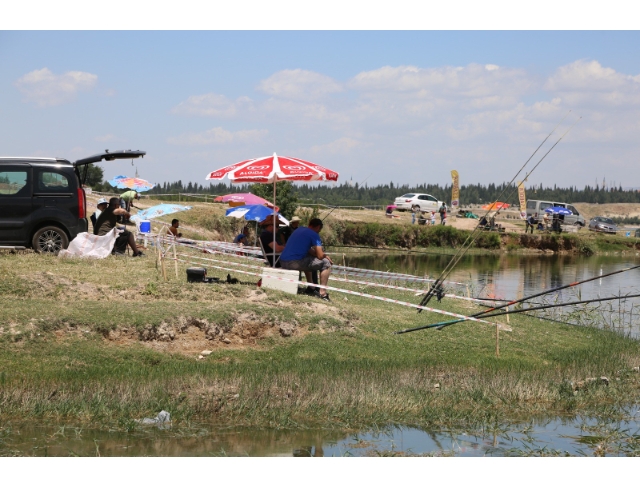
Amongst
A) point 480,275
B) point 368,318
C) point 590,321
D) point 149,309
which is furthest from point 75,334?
point 480,275

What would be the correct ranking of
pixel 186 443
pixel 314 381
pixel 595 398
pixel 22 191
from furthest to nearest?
pixel 22 191 < pixel 595 398 < pixel 314 381 < pixel 186 443

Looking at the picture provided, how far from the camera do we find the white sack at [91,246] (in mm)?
16891

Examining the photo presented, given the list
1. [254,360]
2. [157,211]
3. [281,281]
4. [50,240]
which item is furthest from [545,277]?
[254,360]

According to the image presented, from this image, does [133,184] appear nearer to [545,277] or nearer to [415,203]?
[545,277]

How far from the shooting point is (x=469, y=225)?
57781 millimetres

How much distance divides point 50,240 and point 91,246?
2.90 ft

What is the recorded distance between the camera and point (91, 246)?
56.5 feet

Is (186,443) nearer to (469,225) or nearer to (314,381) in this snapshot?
(314,381)

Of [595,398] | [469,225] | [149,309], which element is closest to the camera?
[595,398]

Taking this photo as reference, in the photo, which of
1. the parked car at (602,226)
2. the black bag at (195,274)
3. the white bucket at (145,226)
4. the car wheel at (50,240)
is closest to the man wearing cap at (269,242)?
the black bag at (195,274)

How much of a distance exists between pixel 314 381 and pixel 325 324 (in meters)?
3.03

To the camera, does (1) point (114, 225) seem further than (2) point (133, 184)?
No

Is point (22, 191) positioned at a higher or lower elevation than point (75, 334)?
higher

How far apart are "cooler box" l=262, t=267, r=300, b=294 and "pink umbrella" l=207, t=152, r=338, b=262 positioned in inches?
65.4
